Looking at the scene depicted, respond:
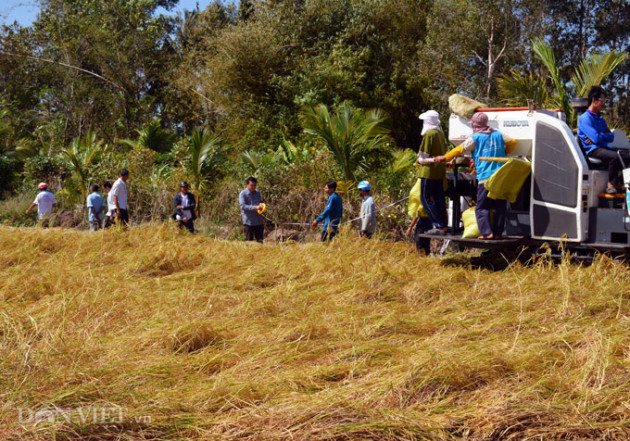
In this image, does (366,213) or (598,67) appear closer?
(366,213)

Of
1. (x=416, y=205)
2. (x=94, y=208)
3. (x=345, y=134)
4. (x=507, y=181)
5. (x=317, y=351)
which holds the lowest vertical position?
(x=317, y=351)

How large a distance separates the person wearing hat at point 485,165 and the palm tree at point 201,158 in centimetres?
900

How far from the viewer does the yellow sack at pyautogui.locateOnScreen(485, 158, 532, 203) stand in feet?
26.7

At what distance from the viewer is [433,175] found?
29.3 ft

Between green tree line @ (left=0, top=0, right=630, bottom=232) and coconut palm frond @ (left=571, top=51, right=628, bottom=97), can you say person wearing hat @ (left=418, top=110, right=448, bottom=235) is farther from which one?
coconut palm frond @ (left=571, top=51, right=628, bottom=97)

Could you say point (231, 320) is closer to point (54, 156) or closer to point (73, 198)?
point (73, 198)

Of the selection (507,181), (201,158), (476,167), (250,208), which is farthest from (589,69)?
(201,158)

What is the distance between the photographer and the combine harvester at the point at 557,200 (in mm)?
7879

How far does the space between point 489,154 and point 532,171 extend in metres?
0.56

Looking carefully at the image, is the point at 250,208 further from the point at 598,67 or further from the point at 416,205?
the point at 598,67

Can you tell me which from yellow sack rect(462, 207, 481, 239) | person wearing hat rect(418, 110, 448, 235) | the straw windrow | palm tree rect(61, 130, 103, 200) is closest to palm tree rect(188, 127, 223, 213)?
palm tree rect(61, 130, 103, 200)

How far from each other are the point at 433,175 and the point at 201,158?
28.4 ft

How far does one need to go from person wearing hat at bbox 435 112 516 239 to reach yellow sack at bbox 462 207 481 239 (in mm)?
156

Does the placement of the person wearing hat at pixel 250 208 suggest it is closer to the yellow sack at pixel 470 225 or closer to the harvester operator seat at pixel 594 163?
the yellow sack at pixel 470 225
